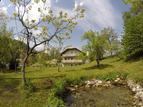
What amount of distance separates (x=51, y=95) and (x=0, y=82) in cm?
1215

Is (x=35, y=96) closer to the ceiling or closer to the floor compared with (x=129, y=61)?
closer to the floor

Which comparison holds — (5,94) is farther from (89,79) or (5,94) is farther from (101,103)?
(89,79)

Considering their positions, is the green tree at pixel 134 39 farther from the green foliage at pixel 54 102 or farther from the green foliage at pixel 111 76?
the green foliage at pixel 54 102

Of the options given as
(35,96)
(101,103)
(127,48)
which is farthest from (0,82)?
(127,48)

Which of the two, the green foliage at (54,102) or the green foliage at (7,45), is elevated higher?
the green foliage at (7,45)

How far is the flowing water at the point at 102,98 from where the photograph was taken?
31531 millimetres

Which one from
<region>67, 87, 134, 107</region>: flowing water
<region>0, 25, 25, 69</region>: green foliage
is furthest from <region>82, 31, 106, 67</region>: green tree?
<region>67, 87, 134, 107</region>: flowing water

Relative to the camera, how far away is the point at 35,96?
32.4m

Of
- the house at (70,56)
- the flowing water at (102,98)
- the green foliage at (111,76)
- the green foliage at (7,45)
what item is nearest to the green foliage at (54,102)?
the flowing water at (102,98)

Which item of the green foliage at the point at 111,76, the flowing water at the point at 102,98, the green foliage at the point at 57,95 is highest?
the green foliage at the point at 111,76

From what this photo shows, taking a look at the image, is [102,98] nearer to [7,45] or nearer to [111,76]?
[111,76]

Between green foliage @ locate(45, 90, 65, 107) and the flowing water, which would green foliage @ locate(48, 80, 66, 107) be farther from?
the flowing water

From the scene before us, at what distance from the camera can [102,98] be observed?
34.6 meters

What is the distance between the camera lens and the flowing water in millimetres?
31531
